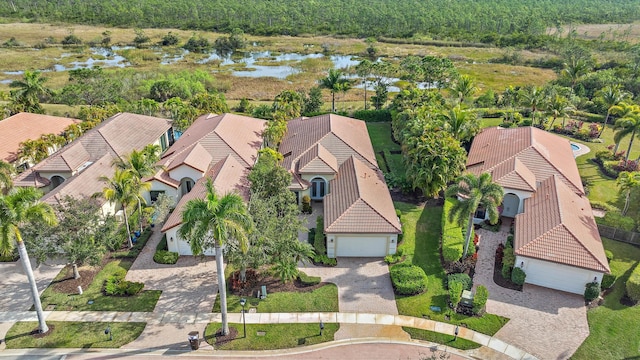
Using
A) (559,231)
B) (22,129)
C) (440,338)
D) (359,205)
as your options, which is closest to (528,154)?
(559,231)

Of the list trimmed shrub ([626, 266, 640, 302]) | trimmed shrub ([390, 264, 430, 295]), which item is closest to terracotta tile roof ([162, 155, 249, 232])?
trimmed shrub ([390, 264, 430, 295])

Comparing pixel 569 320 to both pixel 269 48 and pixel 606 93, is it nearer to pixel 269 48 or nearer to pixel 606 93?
pixel 606 93

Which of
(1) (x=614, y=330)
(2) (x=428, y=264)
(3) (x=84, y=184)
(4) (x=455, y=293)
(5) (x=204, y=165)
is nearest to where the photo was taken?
(1) (x=614, y=330)

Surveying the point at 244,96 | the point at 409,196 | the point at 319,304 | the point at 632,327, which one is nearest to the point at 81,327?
the point at 319,304

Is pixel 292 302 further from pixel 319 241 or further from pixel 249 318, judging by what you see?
pixel 319 241

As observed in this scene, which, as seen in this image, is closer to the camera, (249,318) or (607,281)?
(249,318)

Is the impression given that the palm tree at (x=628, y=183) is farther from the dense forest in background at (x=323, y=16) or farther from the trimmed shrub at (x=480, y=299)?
the dense forest in background at (x=323, y=16)
